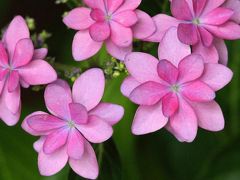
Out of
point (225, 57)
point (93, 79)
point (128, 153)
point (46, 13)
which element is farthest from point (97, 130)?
point (46, 13)

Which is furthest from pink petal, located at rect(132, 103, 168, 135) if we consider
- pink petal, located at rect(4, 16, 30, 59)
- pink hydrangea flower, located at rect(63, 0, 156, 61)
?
pink petal, located at rect(4, 16, 30, 59)

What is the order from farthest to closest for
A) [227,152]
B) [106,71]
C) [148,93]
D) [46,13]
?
[46,13], [227,152], [106,71], [148,93]

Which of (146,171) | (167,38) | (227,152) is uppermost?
(167,38)

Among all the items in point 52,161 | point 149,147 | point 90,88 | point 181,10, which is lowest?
point 149,147

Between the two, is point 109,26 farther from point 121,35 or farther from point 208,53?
point 208,53

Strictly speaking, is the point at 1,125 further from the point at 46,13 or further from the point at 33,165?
the point at 46,13

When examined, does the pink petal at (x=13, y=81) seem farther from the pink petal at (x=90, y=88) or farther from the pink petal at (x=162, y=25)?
the pink petal at (x=162, y=25)

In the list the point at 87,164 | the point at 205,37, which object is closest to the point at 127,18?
the point at 205,37
